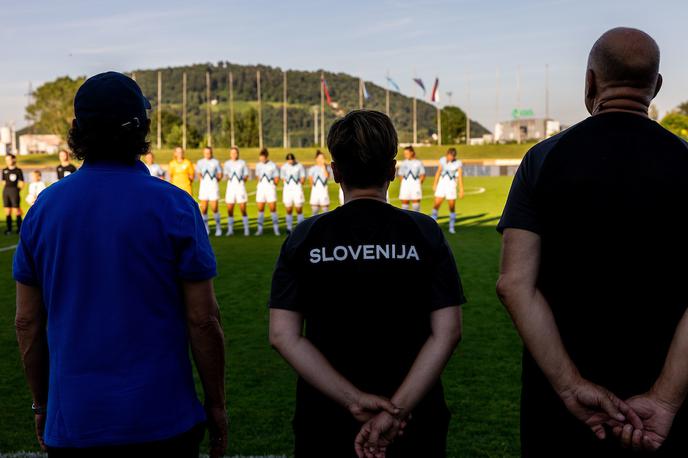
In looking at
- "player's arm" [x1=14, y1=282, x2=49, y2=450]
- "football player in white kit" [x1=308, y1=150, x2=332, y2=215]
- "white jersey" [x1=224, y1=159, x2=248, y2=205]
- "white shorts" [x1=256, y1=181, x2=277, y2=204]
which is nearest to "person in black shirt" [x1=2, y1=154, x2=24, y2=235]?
"white jersey" [x1=224, y1=159, x2=248, y2=205]

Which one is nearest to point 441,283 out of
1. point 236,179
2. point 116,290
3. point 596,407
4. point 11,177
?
point 596,407

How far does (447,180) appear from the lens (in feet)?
61.3

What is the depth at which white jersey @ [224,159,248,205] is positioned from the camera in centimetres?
1780

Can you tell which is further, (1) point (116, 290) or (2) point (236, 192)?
(2) point (236, 192)

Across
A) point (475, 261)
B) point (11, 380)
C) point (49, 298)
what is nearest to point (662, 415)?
point (49, 298)

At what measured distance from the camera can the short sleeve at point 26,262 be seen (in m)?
2.25

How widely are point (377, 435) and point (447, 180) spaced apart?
16.7m

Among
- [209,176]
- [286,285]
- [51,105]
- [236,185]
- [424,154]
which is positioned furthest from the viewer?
[51,105]

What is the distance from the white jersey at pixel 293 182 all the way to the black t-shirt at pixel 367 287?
51.8 feet

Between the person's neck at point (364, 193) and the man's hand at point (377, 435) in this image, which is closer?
the man's hand at point (377, 435)

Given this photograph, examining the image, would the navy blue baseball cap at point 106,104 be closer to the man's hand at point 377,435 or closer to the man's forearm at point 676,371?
the man's hand at point 377,435

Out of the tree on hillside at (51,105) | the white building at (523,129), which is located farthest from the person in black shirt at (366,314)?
the white building at (523,129)

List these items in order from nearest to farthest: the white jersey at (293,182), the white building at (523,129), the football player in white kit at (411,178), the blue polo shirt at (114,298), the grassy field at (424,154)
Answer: the blue polo shirt at (114,298) < the white jersey at (293,182) < the football player in white kit at (411,178) < the grassy field at (424,154) < the white building at (523,129)

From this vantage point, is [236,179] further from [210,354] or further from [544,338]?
[544,338]
